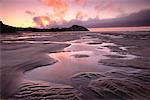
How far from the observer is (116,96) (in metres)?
2.51

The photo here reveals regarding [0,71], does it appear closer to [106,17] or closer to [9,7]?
[9,7]

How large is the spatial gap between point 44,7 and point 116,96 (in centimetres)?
255

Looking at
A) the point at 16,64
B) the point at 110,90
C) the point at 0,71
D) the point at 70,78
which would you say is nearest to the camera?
the point at 110,90

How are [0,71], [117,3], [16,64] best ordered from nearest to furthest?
[0,71]
[16,64]
[117,3]

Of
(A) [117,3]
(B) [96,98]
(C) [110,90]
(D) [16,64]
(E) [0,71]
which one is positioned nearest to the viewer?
(B) [96,98]

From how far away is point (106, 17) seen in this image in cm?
432

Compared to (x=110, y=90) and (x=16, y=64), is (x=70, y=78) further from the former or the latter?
(x=16, y=64)

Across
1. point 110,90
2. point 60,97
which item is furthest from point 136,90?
point 60,97

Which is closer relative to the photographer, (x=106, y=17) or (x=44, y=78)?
(x=44, y=78)

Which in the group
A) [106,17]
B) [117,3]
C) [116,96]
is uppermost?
[117,3]

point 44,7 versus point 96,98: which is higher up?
point 44,7

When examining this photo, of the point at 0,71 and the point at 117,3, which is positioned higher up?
the point at 117,3

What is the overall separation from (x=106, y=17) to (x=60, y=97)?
93.5 inches

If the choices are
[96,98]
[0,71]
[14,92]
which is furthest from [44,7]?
[96,98]
